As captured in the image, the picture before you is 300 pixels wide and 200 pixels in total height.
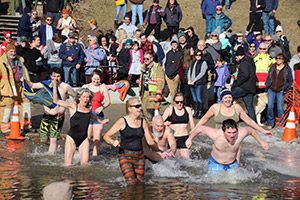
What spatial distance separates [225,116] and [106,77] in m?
8.48

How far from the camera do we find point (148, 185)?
524 inches

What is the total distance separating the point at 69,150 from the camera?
582 inches

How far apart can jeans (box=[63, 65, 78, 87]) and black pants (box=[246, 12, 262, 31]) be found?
763cm

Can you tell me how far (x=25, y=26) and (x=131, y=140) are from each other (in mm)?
11945

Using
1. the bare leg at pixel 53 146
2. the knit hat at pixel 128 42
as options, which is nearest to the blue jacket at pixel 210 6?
the knit hat at pixel 128 42

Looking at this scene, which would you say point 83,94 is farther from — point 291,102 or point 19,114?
point 291,102

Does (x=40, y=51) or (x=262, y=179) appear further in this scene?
(x=40, y=51)

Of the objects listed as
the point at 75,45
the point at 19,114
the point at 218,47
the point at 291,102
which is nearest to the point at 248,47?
the point at 218,47

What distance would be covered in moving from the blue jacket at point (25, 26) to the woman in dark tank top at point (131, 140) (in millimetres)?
11685

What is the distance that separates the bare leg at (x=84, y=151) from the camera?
14883 millimetres

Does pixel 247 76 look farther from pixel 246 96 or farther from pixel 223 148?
pixel 223 148

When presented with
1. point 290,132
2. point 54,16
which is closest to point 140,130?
point 290,132

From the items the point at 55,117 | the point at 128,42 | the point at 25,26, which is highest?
the point at 25,26

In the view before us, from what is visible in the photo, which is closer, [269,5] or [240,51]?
[240,51]
